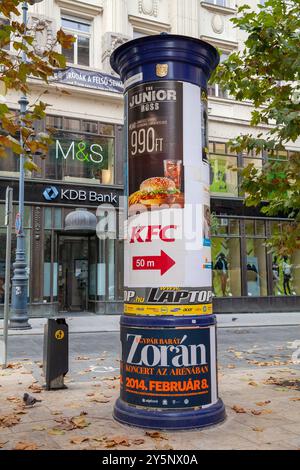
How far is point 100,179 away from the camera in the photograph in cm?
2067

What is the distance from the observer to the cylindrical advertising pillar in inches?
198

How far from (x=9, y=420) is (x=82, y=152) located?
1621 centimetres

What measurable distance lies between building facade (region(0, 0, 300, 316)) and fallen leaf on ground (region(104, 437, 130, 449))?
47.8 ft

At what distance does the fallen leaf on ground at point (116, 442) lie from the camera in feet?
14.5

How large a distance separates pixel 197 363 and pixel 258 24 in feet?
15.1

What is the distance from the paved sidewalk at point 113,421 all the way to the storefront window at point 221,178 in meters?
15.8

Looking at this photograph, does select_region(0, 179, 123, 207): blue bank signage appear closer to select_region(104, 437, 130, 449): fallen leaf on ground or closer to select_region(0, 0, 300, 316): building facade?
select_region(0, 0, 300, 316): building facade

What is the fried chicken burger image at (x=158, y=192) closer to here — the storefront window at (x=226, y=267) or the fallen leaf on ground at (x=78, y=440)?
the fallen leaf on ground at (x=78, y=440)

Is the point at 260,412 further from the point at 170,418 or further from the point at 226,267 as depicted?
the point at 226,267

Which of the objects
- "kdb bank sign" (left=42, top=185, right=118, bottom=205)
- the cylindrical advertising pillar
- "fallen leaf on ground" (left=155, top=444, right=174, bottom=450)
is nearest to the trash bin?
the cylindrical advertising pillar

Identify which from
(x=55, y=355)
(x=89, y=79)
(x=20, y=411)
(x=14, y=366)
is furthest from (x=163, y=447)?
(x=89, y=79)

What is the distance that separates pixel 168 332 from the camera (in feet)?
16.5
